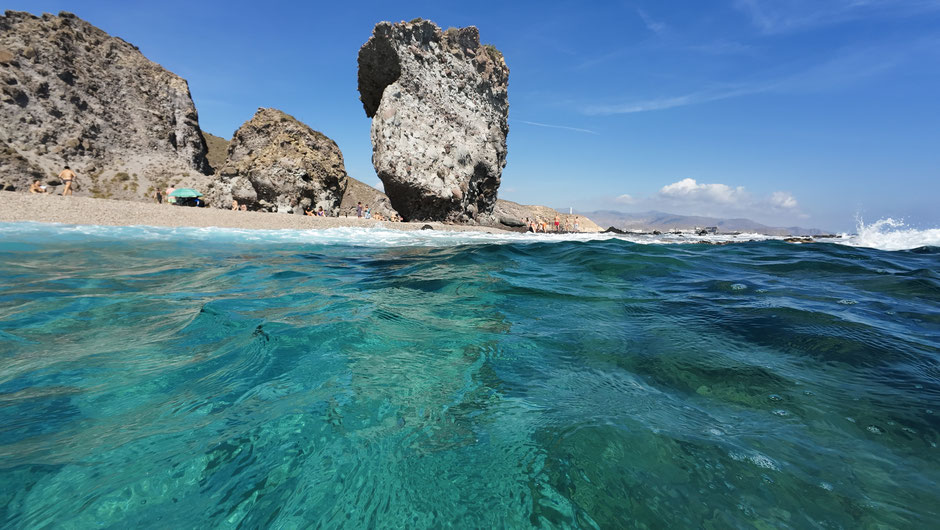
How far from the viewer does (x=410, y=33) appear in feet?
76.5

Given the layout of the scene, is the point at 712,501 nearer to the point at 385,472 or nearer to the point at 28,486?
the point at 385,472

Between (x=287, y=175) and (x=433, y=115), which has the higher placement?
(x=433, y=115)

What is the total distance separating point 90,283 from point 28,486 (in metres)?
4.75

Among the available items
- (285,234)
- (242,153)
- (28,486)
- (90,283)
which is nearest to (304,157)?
(242,153)

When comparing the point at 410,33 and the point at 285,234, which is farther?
the point at 410,33

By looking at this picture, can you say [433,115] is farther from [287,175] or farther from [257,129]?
[257,129]

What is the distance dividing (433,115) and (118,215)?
16.9m

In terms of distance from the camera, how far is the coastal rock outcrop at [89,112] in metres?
33.4

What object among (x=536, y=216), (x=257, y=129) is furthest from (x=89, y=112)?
(x=536, y=216)

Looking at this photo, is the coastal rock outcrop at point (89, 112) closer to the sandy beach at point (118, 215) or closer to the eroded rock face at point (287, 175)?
the eroded rock face at point (287, 175)

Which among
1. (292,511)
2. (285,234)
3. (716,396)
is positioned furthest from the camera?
(285,234)

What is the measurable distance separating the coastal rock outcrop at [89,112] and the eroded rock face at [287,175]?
17.4m

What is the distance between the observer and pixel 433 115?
24.6 m

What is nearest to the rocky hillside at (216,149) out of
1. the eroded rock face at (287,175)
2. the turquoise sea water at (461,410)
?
the eroded rock face at (287,175)
